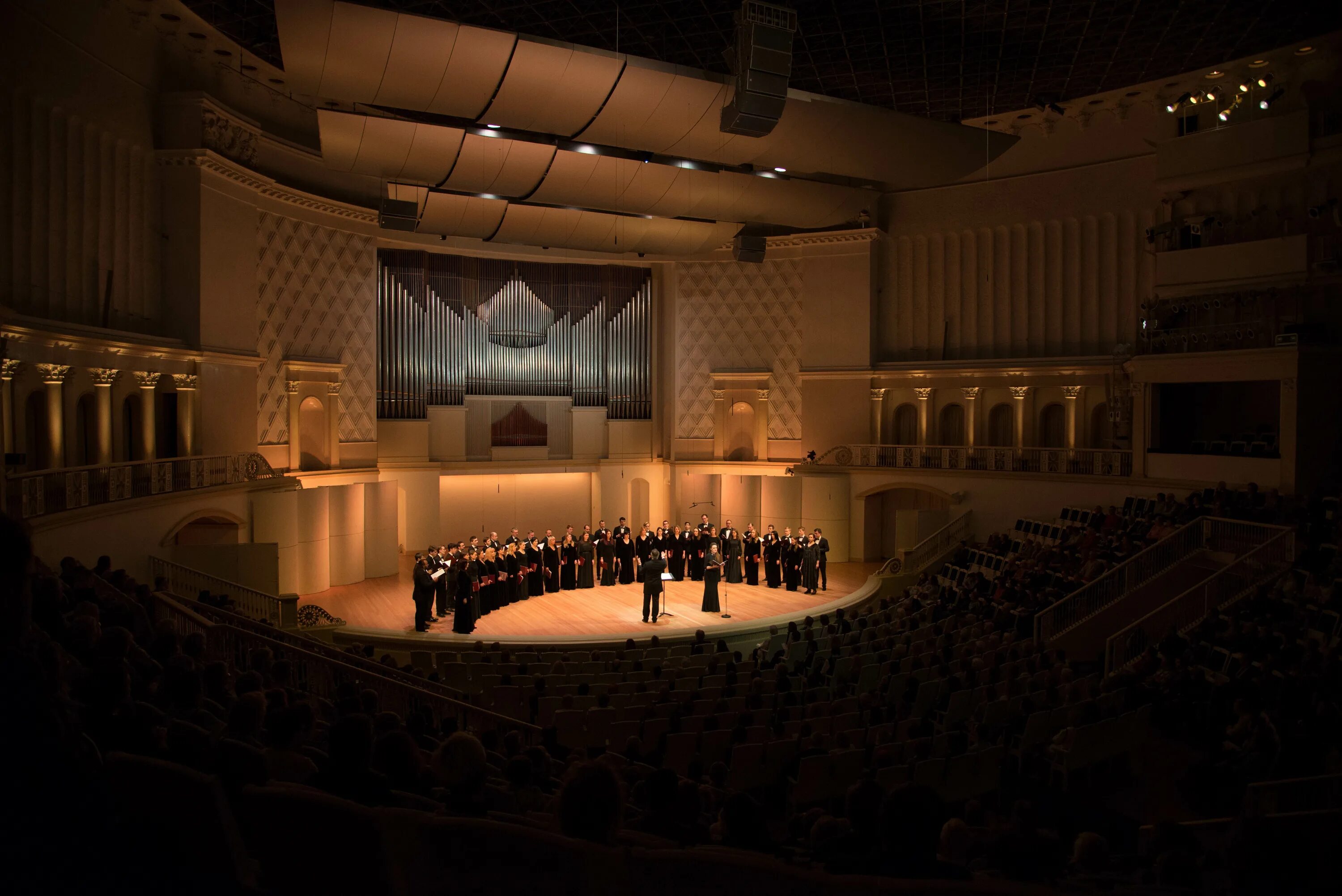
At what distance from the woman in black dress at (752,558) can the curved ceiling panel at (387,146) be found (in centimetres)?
969

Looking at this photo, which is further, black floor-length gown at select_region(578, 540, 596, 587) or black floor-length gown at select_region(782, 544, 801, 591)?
black floor-length gown at select_region(578, 540, 596, 587)

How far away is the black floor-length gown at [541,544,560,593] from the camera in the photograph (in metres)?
17.4

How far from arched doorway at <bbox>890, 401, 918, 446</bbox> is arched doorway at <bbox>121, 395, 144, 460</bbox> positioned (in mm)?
16411

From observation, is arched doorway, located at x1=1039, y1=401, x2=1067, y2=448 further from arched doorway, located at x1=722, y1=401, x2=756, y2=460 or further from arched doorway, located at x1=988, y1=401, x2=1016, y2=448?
arched doorway, located at x1=722, y1=401, x2=756, y2=460

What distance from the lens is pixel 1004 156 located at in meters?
19.8

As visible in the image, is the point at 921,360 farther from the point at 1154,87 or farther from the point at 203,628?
the point at 203,628

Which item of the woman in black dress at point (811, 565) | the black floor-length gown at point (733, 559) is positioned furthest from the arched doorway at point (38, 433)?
the woman in black dress at point (811, 565)

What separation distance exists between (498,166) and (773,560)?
9.57 meters

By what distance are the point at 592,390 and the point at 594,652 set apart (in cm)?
1211

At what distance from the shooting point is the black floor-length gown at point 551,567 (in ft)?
57.0

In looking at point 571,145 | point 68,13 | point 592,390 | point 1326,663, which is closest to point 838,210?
point 571,145

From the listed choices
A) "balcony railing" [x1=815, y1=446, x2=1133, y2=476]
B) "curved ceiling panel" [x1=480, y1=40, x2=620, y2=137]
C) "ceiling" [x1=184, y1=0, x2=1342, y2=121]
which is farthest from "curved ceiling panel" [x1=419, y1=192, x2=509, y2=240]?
"balcony railing" [x1=815, y1=446, x2=1133, y2=476]

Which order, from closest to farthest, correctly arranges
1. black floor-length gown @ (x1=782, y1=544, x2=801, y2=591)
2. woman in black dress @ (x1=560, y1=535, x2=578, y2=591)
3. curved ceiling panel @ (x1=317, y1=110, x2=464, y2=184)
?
curved ceiling panel @ (x1=317, y1=110, x2=464, y2=184), black floor-length gown @ (x1=782, y1=544, x2=801, y2=591), woman in black dress @ (x1=560, y1=535, x2=578, y2=591)

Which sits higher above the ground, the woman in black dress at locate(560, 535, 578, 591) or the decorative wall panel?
the decorative wall panel
